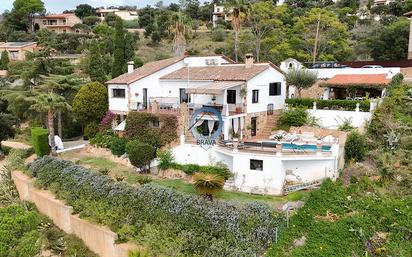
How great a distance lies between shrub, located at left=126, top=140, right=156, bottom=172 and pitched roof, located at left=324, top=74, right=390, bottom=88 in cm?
1684

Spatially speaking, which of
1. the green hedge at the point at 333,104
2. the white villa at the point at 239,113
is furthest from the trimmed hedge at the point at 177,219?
the green hedge at the point at 333,104

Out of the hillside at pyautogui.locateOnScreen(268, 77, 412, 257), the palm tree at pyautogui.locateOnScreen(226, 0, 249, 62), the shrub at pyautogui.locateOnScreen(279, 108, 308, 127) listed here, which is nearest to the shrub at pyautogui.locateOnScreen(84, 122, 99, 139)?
the shrub at pyautogui.locateOnScreen(279, 108, 308, 127)

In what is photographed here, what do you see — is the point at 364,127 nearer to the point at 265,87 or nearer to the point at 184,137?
the point at 265,87

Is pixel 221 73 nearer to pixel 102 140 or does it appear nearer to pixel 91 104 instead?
pixel 102 140

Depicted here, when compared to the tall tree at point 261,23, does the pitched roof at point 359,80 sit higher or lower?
A: lower

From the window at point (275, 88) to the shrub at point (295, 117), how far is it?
95.5 inches

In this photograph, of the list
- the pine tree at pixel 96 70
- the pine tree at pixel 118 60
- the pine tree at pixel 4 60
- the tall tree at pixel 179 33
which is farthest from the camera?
the pine tree at pixel 4 60

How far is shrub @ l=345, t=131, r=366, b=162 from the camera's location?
26.0 m

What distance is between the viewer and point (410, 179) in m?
21.0

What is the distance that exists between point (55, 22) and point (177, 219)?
10770 cm

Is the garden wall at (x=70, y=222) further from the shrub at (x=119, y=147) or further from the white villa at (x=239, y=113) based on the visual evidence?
the white villa at (x=239, y=113)

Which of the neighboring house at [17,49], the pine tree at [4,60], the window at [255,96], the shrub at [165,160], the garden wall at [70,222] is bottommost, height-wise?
the garden wall at [70,222]

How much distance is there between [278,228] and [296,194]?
5082 millimetres

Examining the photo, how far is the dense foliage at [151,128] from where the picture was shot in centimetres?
3048
